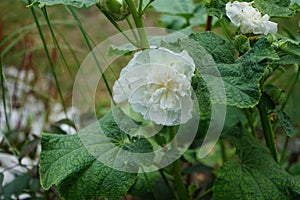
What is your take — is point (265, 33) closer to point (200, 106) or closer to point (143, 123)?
point (200, 106)

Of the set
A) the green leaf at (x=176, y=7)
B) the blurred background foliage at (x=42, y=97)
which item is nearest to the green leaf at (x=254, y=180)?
the blurred background foliage at (x=42, y=97)

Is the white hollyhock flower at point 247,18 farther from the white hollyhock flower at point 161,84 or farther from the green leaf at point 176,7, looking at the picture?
the green leaf at point 176,7

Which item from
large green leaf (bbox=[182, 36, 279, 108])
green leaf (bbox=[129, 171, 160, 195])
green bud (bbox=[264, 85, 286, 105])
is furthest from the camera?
green leaf (bbox=[129, 171, 160, 195])

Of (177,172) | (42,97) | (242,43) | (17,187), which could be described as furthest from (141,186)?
(42,97)

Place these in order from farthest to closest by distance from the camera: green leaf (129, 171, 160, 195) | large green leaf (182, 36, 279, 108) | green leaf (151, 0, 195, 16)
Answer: green leaf (151, 0, 195, 16) < green leaf (129, 171, 160, 195) < large green leaf (182, 36, 279, 108)

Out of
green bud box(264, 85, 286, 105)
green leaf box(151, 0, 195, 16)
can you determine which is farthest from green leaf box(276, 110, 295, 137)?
green leaf box(151, 0, 195, 16)

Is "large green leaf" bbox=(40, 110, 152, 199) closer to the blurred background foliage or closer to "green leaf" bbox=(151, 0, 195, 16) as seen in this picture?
the blurred background foliage
